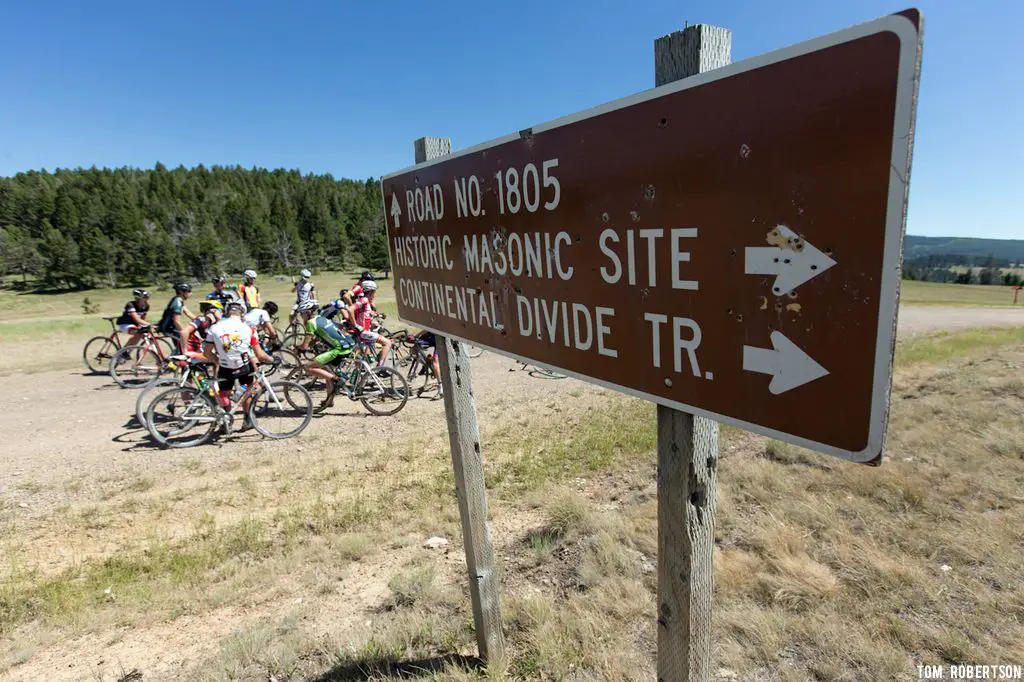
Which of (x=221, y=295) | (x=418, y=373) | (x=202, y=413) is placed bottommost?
(x=418, y=373)

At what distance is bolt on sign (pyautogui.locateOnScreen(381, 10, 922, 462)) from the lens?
34.0 inches

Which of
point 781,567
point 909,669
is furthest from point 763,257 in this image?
point 781,567

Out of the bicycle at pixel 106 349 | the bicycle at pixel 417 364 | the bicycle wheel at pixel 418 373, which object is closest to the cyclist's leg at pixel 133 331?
the bicycle at pixel 106 349

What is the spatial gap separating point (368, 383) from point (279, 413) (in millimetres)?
1540

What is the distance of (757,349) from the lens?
1.07 m

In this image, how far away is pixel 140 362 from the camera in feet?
36.3

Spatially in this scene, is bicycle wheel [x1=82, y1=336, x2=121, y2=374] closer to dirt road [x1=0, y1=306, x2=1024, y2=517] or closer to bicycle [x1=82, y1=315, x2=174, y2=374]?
bicycle [x1=82, y1=315, x2=174, y2=374]

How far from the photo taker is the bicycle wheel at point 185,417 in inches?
287

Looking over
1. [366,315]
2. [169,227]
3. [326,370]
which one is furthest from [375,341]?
[169,227]

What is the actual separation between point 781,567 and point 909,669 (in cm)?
88

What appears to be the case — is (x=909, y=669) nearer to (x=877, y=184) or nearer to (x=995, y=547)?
(x=995, y=547)

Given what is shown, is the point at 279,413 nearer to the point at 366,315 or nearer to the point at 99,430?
the point at 366,315

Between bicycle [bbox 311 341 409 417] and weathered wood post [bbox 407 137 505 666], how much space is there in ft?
20.2

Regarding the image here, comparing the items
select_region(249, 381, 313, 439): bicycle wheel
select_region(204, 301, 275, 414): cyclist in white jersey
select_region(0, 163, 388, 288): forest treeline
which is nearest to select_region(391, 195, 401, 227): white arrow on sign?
select_region(204, 301, 275, 414): cyclist in white jersey
